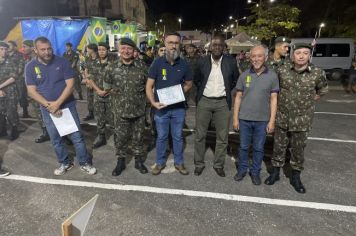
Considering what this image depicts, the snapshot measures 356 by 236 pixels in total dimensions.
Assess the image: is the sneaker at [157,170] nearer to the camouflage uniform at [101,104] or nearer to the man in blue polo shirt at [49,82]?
the man in blue polo shirt at [49,82]

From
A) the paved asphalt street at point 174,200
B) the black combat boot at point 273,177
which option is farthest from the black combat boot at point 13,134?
the black combat boot at point 273,177

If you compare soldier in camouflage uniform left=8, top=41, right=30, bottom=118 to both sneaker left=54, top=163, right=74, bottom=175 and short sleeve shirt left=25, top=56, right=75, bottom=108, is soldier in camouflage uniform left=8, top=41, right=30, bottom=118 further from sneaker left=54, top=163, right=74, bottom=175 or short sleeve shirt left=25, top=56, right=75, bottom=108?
sneaker left=54, top=163, right=74, bottom=175

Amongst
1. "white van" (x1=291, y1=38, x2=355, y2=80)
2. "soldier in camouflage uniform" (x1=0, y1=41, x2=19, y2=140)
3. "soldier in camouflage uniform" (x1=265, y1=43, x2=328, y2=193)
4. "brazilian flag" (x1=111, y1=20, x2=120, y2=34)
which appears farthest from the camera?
"white van" (x1=291, y1=38, x2=355, y2=80)

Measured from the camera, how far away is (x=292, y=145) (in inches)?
159

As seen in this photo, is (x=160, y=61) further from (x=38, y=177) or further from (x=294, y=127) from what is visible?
(x=38, y=177)

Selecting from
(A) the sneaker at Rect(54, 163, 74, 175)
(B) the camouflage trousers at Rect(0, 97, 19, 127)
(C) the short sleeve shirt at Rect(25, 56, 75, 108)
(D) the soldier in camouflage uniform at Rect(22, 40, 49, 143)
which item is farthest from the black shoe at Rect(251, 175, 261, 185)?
(B) the camouflage trousers at Rect(0, 97, 19, 127)

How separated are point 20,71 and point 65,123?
2.76 m

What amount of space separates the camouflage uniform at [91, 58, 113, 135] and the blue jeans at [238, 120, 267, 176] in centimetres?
280

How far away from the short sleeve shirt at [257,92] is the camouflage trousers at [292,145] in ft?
1.23

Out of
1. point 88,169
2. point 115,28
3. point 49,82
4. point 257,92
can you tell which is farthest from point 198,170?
point 115,28

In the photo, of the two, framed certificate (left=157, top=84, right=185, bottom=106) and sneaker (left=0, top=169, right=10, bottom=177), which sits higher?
→ framed certificate (left=157, top=84, right=185, bottom=106)

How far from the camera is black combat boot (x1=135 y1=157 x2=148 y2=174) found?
454 cm

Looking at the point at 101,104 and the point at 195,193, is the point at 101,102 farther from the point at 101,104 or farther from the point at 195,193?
the point at 195,193

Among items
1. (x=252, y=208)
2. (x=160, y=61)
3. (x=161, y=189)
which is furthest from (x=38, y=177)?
(x=252, y=208)
